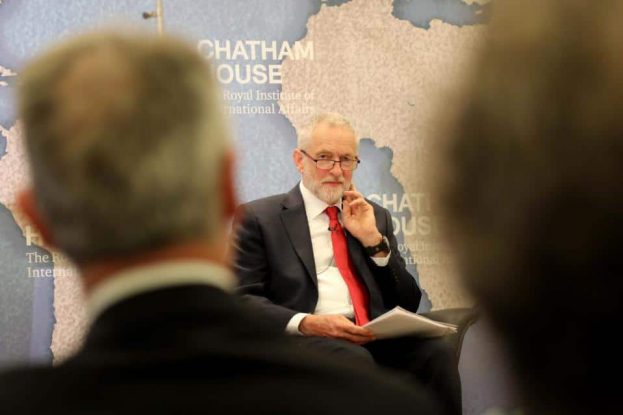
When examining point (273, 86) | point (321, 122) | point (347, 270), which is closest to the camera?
point (347, 270)

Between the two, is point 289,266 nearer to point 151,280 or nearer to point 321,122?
point 321,122

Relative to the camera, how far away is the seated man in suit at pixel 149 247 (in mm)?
866

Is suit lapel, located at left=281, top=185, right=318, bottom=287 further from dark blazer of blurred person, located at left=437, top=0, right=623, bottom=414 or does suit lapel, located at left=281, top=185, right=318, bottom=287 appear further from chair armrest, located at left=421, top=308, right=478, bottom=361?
dark blazer of blurred person, located at left=437, top=0, right=623, bottom=414

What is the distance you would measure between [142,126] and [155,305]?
188 millimetres

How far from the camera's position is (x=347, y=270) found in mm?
4020

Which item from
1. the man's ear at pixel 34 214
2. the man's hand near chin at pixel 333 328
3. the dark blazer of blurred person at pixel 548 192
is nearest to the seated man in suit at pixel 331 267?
the man's hand near chin at pixel 333 328

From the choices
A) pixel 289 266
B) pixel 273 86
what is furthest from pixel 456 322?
pixel 273 86

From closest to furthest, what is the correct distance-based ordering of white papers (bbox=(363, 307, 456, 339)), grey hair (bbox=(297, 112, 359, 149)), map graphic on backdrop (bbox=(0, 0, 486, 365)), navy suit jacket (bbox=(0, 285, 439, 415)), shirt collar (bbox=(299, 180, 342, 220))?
navy suit jacket (bbox=(0, 285, 439, 415)), white papers (bbox=(363, 307, 456, 339)), shirt collar (bbox=(299, 180, 342, 220)), grey hair (bbox=(297, 112, 359, 149)), map graphic on backdrop (bbox=(0, 0, 486, 365))

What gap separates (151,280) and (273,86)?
4010 mm

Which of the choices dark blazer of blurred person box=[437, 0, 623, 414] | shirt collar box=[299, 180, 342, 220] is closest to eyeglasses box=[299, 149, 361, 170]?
shirt collar box=[299, 180, 342, 220]

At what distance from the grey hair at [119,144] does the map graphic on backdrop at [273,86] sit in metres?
3.69

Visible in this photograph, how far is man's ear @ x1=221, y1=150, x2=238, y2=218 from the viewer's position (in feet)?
3.35

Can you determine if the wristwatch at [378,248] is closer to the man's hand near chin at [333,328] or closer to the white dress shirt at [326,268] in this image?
the white dress shirt at [326,268]

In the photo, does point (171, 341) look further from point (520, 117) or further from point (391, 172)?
point (391, 172)
